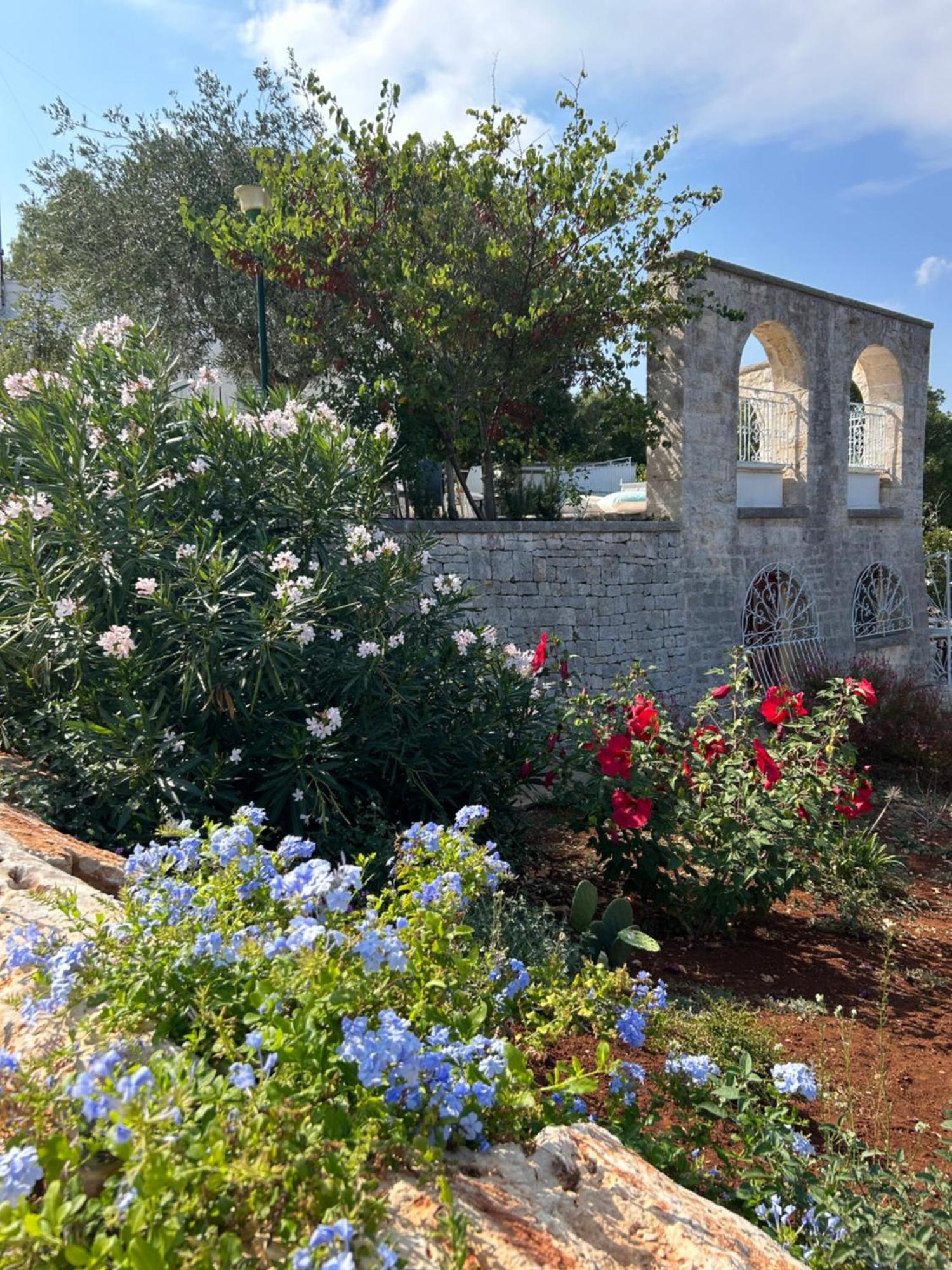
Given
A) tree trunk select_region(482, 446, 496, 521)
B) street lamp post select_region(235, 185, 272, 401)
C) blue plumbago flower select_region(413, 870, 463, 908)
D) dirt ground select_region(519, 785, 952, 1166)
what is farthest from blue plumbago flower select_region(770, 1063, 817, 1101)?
tree trunk select_region(482, 446, 496, 521)

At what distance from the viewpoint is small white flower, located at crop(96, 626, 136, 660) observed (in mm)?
3336

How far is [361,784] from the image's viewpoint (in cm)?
400

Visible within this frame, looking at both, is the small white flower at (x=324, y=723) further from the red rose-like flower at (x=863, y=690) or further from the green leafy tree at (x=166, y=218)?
the green leafy tree at (x=166, y=218)

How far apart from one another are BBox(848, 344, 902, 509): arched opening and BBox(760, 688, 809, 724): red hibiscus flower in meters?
8.48

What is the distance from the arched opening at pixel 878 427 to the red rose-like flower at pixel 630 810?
31.7 ft

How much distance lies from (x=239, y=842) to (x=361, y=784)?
84.3 inches

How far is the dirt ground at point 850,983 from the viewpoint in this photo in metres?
2.82

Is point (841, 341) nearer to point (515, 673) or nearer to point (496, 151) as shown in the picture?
point (496, 151)

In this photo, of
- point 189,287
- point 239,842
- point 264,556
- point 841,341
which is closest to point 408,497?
point 189,287

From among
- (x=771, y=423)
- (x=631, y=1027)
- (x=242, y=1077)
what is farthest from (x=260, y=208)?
(x=242, y=1077)

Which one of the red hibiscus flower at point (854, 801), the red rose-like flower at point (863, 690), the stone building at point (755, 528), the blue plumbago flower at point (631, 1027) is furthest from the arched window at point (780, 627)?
the blue plumbago flower at point (631, 1027)

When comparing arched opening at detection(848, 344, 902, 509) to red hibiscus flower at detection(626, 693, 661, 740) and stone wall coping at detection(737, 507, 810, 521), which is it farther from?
red hibiscus flower at detection(626, 693, 661, 740)

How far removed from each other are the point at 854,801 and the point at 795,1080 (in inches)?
111

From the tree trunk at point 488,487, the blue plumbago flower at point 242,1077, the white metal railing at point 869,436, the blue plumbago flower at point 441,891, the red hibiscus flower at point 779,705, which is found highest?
the white metal railing at point 869,436
